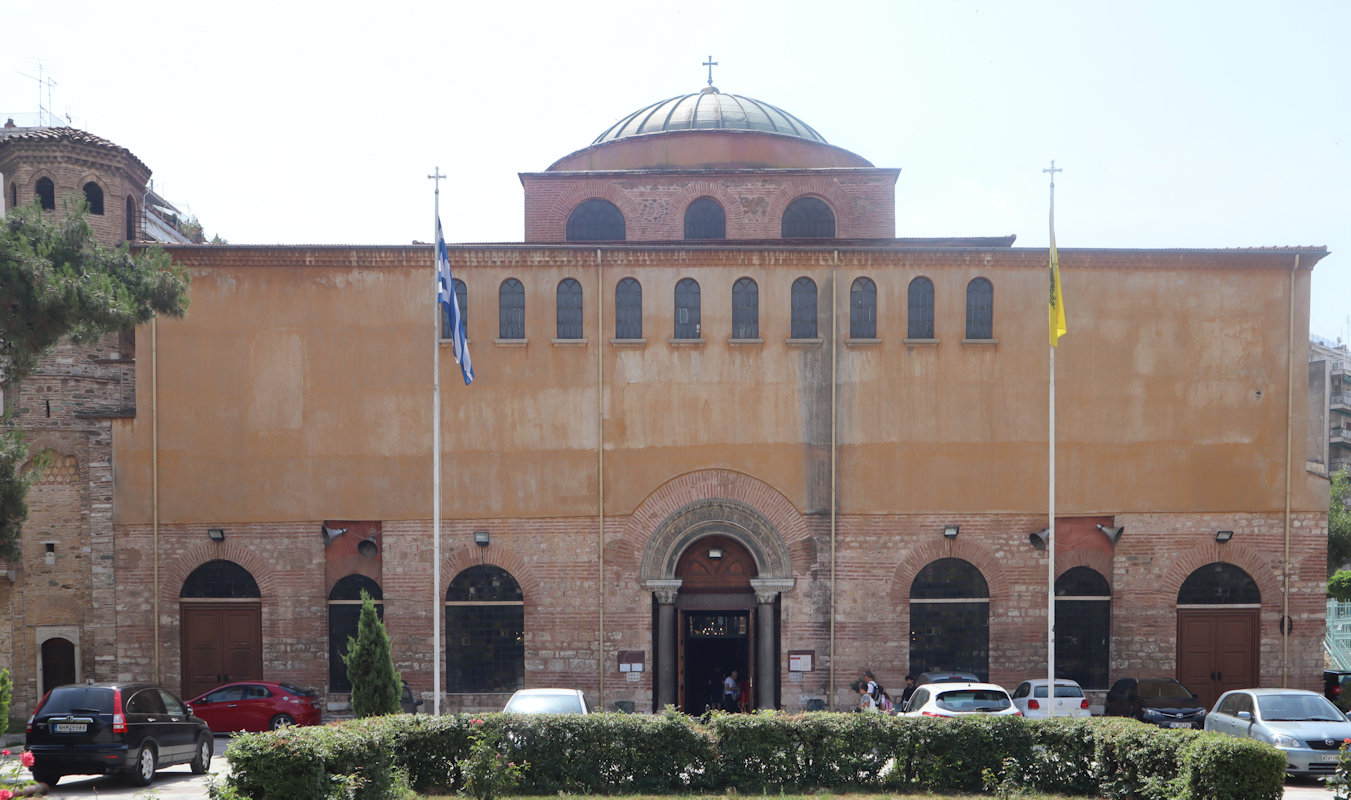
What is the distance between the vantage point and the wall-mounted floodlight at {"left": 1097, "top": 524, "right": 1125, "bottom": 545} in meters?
21.1

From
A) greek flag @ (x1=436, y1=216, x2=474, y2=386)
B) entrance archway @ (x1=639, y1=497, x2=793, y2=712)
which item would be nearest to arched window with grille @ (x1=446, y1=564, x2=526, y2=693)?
entrance archway @ (x1=639, y1=497, x2=793, y2=712)

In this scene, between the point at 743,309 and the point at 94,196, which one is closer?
the point at 743,309

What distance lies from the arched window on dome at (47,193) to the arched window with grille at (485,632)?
39.6 feet

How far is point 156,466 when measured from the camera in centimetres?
2080

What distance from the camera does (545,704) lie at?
15.5m

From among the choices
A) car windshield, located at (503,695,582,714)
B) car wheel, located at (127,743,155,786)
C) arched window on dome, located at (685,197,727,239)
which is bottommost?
car wheel, located at (127,743,155,786)

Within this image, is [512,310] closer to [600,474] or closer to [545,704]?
[600,474]

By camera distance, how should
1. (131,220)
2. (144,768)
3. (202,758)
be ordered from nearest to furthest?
(144,768) < (202,758) < (131,220)

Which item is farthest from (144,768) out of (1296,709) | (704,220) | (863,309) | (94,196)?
(704,220)

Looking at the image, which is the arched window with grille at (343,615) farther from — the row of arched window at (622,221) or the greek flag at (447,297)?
the row of arched window at (622,221)

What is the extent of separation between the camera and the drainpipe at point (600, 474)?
20.7m

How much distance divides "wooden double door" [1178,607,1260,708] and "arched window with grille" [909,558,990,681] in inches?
165

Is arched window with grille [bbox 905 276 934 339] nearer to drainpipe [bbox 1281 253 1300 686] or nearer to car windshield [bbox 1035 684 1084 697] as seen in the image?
car windshield [bbox 1035 684 1084 697]

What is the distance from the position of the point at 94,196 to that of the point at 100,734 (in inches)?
522
